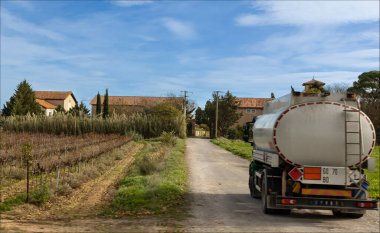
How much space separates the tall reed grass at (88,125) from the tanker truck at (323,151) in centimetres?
4189

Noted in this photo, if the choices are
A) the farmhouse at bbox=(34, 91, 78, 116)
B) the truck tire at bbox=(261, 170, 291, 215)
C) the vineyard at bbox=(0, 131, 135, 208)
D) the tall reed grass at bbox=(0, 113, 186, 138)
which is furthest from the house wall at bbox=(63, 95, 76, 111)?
the truck tire at bbox=(261, 170, 291, 215)

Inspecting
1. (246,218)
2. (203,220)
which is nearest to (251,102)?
(246,218)

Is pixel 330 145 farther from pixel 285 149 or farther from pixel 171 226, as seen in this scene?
pixel 171 226

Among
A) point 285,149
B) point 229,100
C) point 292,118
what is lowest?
point 285,149

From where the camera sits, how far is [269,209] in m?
11.1

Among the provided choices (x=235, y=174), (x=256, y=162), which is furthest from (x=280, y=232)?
(x=235, y=174)

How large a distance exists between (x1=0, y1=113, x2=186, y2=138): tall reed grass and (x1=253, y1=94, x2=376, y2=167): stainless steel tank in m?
41.9

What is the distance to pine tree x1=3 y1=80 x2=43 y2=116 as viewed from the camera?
6397cm

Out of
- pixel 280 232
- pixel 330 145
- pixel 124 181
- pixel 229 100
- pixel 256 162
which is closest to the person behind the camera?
pixel 280 232

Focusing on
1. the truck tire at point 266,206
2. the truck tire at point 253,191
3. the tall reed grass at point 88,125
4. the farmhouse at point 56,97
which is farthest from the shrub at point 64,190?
the farmhouse at point 56,97

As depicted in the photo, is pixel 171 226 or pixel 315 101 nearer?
pixel 171 226

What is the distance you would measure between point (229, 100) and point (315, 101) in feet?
227

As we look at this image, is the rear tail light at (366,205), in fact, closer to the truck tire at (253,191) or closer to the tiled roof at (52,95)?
the truck tire at (253,191)

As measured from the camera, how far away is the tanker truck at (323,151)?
33.2 ft
